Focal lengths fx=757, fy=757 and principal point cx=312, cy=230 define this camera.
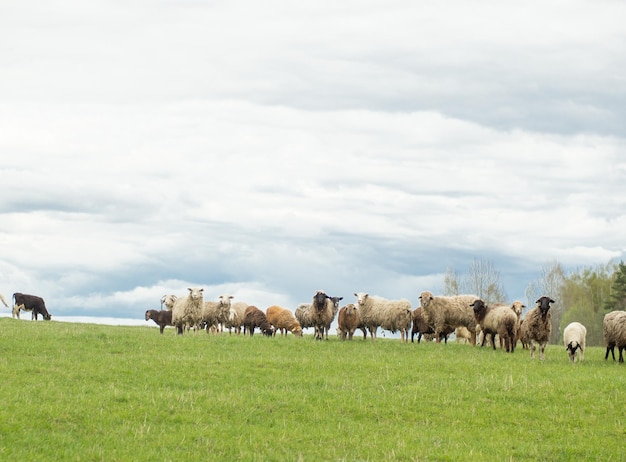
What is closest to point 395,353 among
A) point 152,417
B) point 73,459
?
point 152,417

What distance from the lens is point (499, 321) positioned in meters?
32.5

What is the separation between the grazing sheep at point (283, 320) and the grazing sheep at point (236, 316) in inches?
65.4

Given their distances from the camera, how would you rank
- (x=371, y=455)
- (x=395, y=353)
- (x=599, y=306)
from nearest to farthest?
(x=371, y=455) → (x=395, y=353) → (x=599, y=306)

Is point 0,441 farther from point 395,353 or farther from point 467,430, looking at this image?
point 395,353

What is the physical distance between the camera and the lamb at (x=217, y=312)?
43500mm

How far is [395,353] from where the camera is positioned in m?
28.8

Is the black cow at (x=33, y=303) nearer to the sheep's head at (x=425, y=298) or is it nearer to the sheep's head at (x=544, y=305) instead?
the sheep's head at (x=425, y=298)

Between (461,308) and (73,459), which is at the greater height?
(461,308)

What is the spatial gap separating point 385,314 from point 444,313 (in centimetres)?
283

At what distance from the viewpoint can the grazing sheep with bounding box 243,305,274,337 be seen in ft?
146

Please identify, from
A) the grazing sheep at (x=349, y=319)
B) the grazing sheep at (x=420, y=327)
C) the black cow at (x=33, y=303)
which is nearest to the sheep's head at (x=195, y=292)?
the grazing sheep at (x=349, y=319)

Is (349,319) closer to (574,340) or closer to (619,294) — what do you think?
(574,340)

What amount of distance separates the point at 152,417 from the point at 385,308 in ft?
70.0

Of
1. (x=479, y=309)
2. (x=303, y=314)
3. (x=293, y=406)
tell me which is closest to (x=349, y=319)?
(x=479, y=309)
